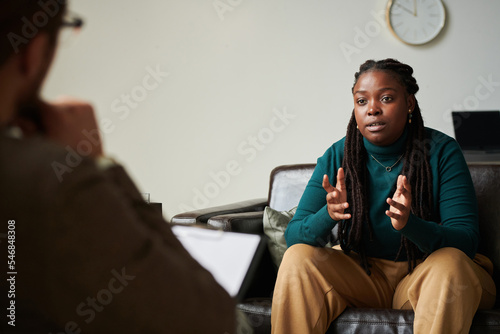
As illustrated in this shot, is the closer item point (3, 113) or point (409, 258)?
point (3, 113)

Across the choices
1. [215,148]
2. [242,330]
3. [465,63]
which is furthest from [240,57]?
[242,330]

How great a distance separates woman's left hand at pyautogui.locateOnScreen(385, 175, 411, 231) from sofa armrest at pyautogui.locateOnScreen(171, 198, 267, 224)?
73 cm

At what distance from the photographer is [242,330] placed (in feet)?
1.39

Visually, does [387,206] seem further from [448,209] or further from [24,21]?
[24,21]

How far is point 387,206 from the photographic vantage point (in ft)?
5.27

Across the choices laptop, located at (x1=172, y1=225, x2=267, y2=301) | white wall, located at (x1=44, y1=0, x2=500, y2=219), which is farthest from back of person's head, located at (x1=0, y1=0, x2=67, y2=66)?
white wall, located at (x1=44, y1=0, x2=500, y2=219)

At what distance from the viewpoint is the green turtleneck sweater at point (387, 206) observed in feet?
4.61

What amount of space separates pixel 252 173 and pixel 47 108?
3.01 m

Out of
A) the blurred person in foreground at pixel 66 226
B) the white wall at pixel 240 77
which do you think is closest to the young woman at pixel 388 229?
the blurred person in foreground at pixel 66 226

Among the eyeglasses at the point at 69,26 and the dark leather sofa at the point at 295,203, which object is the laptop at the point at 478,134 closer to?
the dark leather sofa at the point at 295,203

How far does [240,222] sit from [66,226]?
1.55m

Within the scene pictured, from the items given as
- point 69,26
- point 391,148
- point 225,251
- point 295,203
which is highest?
point 69,26

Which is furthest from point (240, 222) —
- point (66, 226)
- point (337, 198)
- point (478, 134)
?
point (478, 134)

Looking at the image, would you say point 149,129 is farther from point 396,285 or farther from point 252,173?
point 396,285
